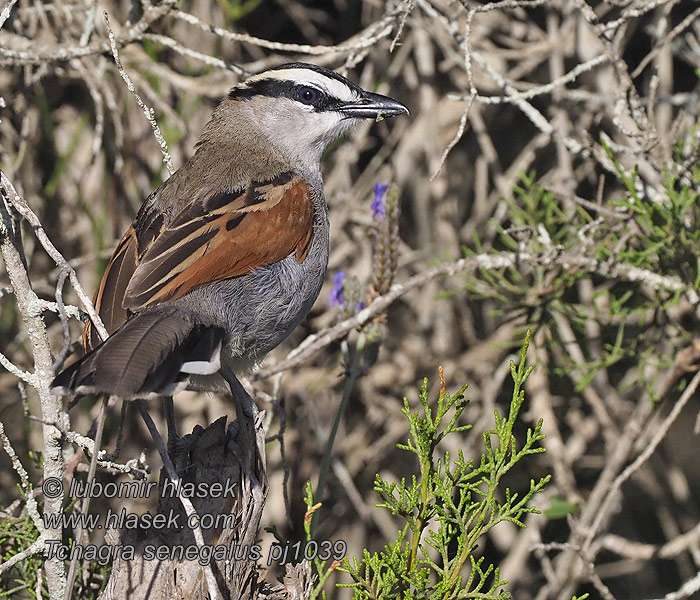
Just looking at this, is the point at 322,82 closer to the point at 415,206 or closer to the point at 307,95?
the point at 307,95

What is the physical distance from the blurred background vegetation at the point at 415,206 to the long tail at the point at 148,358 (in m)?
1.40

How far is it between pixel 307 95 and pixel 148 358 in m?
1.92

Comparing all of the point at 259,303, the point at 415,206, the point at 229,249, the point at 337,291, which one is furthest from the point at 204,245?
the point at 415,206

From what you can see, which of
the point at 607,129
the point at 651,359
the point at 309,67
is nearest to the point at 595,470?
the point at 651,359

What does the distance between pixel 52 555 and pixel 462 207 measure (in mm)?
3368

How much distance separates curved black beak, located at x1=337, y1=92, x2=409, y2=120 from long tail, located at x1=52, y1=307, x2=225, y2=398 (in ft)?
4.54

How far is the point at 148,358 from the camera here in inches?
95.0

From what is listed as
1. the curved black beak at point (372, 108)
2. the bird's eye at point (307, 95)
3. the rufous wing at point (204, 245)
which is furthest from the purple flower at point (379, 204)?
the bird's eye at point (307, 95)

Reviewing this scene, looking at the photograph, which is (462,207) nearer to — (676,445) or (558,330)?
(558,330)

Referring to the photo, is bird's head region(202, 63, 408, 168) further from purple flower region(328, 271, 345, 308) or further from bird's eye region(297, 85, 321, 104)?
purple flower region(328, 271, 345, 308)

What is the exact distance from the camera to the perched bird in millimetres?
2512

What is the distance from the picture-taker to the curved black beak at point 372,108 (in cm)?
377

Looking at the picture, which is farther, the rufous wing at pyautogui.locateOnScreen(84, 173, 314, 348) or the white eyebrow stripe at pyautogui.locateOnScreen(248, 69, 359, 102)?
the white eyebrow stripe at pyautogui.locateOnScreen(248, 69, 359, 102)

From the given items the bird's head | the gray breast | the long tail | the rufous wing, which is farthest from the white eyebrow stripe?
the long tail
